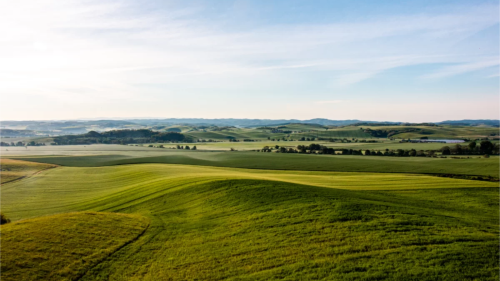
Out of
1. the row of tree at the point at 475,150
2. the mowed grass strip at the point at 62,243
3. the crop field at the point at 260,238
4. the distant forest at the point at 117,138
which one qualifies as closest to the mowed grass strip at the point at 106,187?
the crop field at the point at 260,238

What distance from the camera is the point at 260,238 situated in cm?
2120

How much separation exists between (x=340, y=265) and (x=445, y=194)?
29.6 metres

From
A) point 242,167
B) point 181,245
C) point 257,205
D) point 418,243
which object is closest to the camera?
point 418,243

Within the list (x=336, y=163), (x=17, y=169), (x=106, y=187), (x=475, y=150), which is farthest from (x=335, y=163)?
(x=17, y=169)

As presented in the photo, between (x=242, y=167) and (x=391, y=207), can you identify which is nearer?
(x=391, y=207)

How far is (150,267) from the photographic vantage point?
59.5 feet

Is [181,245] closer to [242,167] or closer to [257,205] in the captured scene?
[257,205]

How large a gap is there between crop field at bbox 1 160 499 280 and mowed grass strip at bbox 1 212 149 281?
63 mm

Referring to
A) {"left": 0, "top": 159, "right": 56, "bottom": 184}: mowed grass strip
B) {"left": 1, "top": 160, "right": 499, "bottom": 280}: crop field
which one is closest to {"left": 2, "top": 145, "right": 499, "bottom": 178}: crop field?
{"left": 0, "top": 159, "right": 56, "bottom": 184}: mowed grass strip

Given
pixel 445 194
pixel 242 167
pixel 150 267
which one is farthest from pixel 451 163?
pixel 150 267

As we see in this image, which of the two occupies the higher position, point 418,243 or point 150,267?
point 418,243

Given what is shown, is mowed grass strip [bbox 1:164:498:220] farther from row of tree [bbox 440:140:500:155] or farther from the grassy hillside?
row of tree [bbox 440:140:500:155]

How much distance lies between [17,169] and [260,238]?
224 feet

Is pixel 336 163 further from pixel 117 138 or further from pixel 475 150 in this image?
pixel 117 138
